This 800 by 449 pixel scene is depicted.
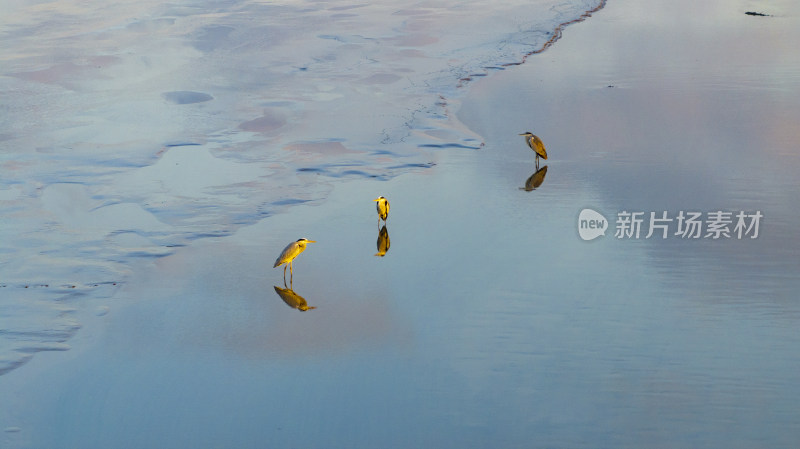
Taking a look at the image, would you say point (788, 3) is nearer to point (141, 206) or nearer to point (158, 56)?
point (158, 56)

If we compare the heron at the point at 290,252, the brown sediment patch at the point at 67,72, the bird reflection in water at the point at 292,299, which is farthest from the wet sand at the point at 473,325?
the brown sediment patch at the point at 67,72

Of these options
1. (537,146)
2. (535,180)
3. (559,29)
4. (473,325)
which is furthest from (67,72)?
(473,325)

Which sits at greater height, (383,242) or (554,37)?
(554,37)

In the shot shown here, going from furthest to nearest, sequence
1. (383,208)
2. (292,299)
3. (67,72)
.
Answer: (67,72) → (383,208) → (292,299)

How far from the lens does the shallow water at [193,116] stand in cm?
685

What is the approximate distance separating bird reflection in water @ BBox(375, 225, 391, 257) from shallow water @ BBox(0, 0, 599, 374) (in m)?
0.99

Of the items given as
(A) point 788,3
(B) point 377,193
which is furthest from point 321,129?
(A) point 788,3

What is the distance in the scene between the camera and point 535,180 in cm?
790

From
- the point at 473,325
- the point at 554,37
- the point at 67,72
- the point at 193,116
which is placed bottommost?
the point at 473,325

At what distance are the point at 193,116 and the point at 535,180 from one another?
396 centimetres

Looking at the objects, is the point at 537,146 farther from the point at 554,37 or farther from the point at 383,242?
the point at 554,37

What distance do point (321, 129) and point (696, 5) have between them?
9696 millimetres

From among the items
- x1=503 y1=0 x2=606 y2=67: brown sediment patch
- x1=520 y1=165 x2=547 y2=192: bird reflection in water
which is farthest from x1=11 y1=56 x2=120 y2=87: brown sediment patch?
x1=520 y1=165 x2=547 y2=192: bird reflection in water

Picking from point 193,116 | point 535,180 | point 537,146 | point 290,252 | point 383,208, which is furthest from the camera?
point 193,116
